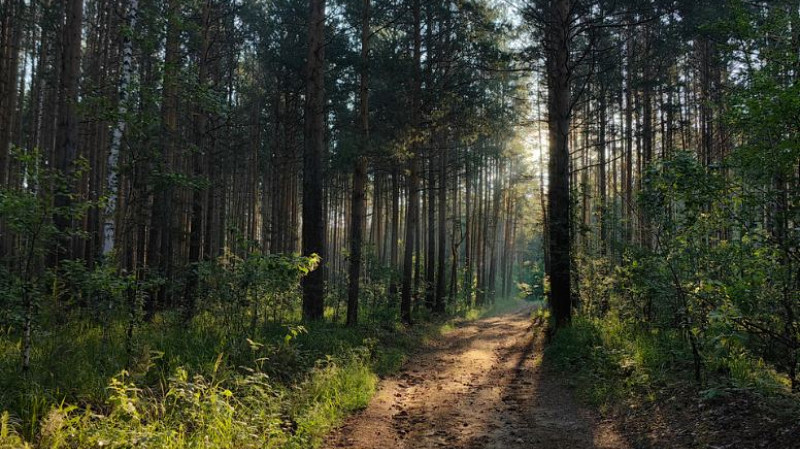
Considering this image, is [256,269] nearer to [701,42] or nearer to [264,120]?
[264,120]

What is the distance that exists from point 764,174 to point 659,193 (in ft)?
3.78

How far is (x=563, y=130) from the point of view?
34.4ft

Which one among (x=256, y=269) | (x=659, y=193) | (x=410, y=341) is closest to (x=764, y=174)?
(x=659, y=193)

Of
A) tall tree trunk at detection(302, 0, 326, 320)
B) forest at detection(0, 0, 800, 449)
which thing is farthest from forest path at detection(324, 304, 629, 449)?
tall tree trunk at detection(302, 0, 326, 320)

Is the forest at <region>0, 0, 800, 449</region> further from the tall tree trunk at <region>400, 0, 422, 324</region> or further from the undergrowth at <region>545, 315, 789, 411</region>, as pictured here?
the tall tree trunk at <region>400, 0, 422, 324</region>

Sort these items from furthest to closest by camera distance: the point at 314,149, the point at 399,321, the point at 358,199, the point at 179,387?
the point at 399,321 < the point at 358,199 < the point at 314,149 < the point at 179,387

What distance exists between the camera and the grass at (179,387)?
3861mm

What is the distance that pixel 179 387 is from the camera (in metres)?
5.07

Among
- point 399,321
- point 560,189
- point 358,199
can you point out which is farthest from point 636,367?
point 399,321

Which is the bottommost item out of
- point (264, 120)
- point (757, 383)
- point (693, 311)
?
point (757, 383)

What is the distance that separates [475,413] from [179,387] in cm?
381

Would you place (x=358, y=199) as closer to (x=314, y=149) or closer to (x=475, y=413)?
(x=314, y=149)

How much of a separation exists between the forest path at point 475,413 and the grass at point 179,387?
0.37m

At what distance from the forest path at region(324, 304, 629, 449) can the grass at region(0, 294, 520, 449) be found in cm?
37
